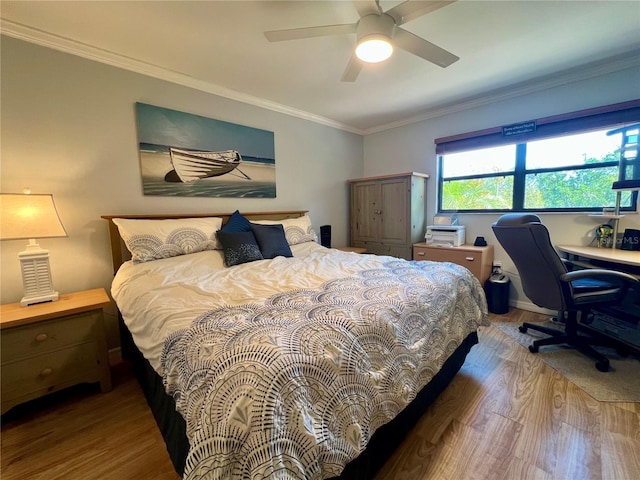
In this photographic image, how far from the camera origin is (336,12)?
5.75ft

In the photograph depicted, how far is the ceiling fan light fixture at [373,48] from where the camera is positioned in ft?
5.03

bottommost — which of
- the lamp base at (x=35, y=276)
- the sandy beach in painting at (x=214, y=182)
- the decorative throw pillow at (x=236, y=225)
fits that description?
the lamp base at (x=35, y=276)

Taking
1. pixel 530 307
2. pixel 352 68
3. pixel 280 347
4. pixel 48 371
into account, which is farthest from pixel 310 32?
pixel 530 307

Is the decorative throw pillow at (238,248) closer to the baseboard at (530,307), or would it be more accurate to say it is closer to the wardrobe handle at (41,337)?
the wardrobe handle at (41,337)

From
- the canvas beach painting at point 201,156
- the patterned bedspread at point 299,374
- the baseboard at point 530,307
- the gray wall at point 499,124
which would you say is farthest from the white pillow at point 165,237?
the baseboard at point 530,307

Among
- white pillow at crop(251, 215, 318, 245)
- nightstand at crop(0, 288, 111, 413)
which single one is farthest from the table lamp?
white pillow at crop(251, 215, 318, 245)

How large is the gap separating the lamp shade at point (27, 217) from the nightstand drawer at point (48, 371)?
736 mm

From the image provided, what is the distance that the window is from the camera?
98.1 inches

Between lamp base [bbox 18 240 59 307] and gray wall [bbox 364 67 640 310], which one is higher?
gray wall [bbox 364 67 640 310]

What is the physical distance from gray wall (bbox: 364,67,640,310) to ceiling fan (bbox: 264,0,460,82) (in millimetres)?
1888

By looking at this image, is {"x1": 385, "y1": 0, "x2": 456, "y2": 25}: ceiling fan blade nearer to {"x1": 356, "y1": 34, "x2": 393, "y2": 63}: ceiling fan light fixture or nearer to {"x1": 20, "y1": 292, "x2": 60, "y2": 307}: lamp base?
{"x1": 356, "y1": 34, "x2": 393, "y2": 63}: ceiling fan light fixture

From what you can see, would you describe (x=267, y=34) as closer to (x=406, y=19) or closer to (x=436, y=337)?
(x=406, y=19)

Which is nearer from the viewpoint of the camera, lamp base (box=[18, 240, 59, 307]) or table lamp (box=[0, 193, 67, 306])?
table lamp (box=[0, 193, 67, 306])

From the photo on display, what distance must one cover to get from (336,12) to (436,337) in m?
2.10
